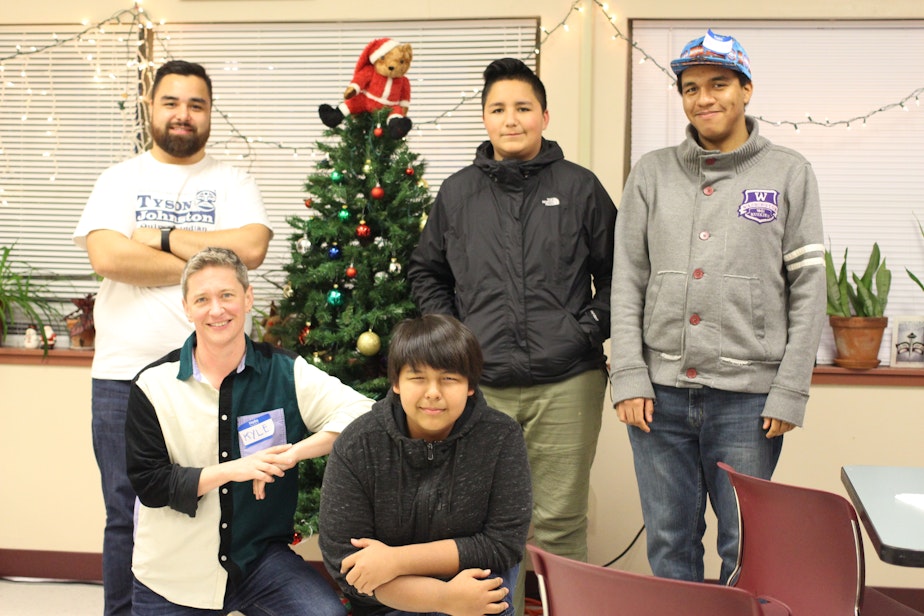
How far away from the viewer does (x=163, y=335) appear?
8.59ft

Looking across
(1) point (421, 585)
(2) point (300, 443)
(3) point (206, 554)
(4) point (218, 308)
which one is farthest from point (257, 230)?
(1) point (421, 585)

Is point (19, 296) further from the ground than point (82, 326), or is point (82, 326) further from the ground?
point (19, 296)

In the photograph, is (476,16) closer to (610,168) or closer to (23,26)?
(610,168)

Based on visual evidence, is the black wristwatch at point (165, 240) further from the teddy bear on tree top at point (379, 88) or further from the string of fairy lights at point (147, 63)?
the string of fairy lights at point (147, 63)

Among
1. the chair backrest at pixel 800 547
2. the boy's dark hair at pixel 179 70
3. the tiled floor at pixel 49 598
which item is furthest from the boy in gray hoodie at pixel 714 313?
the tiled floor at pixel 49 598

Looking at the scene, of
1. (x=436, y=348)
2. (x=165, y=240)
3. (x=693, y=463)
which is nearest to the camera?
(x=436, y=348)

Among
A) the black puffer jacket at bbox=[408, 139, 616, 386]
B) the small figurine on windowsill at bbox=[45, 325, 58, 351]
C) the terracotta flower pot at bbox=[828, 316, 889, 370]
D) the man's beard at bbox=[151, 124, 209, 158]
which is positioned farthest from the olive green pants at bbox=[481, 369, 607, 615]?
the small figurine on windowsill at bbox=[45, 325, 58, 351]

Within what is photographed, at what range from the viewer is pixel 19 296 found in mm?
3807

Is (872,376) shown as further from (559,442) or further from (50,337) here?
(50,337)

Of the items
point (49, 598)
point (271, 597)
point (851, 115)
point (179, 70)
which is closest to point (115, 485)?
point (271, 597)

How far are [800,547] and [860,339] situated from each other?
77.8 inches

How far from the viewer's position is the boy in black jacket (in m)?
1.87

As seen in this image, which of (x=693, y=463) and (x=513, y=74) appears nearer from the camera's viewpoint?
(x=693, y=463)

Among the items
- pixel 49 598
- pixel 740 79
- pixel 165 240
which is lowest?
pixel 49 598
